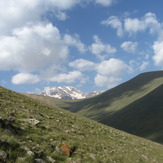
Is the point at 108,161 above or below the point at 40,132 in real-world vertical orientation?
below

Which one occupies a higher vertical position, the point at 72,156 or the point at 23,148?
the point at 23,148

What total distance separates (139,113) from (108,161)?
192m

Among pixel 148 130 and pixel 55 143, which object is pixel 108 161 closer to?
pixel 55 143

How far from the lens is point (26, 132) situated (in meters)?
13.5

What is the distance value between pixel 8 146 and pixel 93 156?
21.7ft

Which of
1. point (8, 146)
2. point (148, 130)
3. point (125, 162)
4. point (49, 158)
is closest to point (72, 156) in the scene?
point (49, 158)

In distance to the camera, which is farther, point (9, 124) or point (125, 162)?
point (125, 162)

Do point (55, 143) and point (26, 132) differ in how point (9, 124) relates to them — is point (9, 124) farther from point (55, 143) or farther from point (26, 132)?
point (55, 143)

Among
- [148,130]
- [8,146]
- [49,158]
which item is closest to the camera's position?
[8,146]

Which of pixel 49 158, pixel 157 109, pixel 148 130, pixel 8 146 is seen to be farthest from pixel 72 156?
pixel 157 109

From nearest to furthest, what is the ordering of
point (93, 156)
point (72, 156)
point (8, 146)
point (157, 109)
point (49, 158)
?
point (8, 146), point (49, 158), point (72, 156), point (93, 156), point (157, 109)

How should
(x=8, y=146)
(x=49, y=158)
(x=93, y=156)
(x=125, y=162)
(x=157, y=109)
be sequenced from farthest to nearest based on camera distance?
(x=157, y=109) → (x=125, y=162) → (x=93, y=156) → (x=49, y=158) → (x=8, y=146)

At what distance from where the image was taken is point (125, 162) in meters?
16.3

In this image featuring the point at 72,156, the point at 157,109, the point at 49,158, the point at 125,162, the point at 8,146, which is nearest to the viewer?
the point at 8,146
